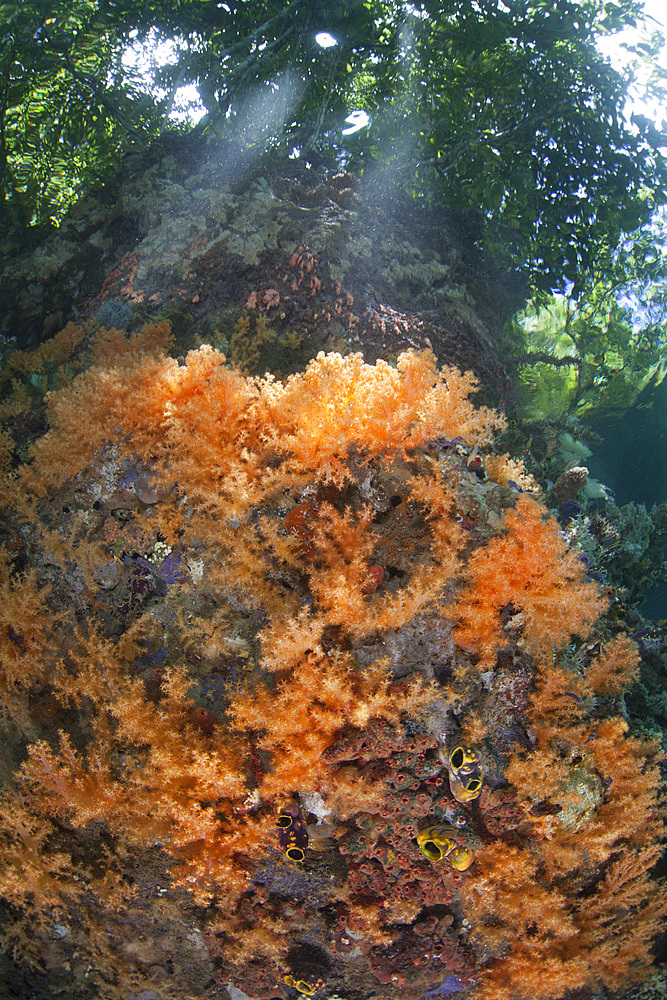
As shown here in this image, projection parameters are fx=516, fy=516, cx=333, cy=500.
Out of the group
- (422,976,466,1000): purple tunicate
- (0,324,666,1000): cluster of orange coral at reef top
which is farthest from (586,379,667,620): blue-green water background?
(422,976,466,1000): purple tunicate

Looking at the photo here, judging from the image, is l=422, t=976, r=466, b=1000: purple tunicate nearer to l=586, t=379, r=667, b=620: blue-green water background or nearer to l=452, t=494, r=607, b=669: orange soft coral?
l=452, t=494, r=607, b=669: orange soft coral

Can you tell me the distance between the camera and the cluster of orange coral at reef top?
11.9 ft

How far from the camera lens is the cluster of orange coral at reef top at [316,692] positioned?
362 centimetres

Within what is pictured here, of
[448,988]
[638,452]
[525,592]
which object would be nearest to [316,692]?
[525,592]

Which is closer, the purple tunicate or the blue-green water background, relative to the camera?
the purple tunicate

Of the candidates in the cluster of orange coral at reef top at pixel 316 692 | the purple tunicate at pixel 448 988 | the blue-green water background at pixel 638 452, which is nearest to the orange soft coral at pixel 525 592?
the cluster of orange coral at reef top at pixel 316 692

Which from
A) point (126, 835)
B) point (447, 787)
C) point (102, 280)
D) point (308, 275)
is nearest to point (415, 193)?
point (308, 275)

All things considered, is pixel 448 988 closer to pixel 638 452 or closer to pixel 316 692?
pixel 316 692

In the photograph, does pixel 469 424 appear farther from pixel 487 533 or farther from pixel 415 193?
pixel 415 193

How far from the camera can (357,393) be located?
12.6ft

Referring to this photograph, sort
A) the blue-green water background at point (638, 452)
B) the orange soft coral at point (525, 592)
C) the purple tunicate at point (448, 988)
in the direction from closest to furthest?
the orange soft coral at point (525, 592)
the purple tunicate at point (448, 988)
the blue-green water background at point (638, 452)

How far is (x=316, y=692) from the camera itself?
3.46 metres

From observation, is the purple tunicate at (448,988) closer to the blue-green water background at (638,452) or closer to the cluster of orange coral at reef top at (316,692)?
the cluster of orange coral at reef top at (316,692)

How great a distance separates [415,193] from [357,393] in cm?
503
